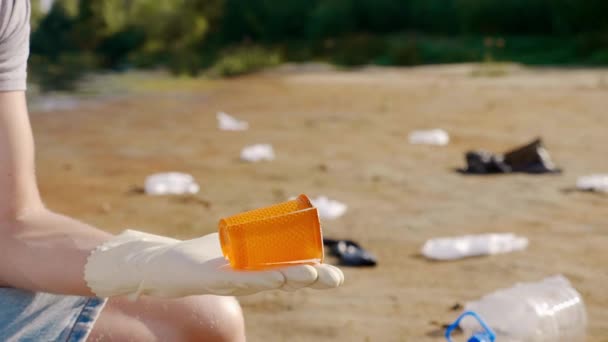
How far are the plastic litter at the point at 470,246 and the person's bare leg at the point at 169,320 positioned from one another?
239cm

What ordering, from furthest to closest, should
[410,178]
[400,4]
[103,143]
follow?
[400,4] → [103,143] → [410,178]

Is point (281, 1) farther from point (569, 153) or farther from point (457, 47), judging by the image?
point (569, 153)

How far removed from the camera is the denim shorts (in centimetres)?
172

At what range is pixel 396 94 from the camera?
12.7m

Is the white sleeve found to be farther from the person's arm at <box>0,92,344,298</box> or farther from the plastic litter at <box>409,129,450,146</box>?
the plastic litter at <box>409,129,450,146</box>

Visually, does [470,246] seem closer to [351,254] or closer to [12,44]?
[351,254]

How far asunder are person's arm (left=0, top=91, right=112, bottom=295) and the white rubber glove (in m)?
0.05

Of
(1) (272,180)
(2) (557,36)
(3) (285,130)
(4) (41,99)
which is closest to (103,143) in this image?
(3) (285,130)

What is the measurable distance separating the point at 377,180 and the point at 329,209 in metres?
1.13

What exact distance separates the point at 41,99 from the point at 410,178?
32.3 ft

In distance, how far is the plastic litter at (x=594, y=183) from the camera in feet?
18.3

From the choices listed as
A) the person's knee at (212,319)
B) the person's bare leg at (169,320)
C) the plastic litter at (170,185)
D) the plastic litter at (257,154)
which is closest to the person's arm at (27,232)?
the person's bare leg at (169,320)

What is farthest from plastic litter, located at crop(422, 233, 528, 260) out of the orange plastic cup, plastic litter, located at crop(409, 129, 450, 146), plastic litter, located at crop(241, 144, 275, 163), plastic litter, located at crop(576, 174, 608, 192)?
plastic litter, located at crop(409, 129, 450, 146)

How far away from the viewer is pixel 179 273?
1.61 metres
